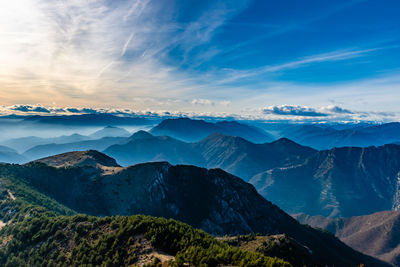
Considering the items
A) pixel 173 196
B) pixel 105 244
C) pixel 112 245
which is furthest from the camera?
pixel 173 196

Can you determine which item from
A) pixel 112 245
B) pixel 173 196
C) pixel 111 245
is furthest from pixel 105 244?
pixel 173 196

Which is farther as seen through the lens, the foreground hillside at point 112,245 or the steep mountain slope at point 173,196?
the steep mountain slope at point 173,196

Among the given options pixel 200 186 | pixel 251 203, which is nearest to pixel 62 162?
pixel 200 186

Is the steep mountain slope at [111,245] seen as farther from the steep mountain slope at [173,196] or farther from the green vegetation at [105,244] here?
the steep mountain slope at [173,196]

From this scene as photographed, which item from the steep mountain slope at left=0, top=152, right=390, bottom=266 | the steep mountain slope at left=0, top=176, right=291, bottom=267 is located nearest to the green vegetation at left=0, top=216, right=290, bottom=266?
the steep mountain slope at left=0, top=176, right=291, bottom=267

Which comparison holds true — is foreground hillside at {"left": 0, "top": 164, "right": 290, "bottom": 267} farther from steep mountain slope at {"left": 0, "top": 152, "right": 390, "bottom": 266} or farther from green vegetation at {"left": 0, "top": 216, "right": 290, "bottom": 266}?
steep mountain slope at {"left": 0, "top": 152, "right": 390, "bottom": 266}

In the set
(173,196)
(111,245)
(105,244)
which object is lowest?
(173,196)

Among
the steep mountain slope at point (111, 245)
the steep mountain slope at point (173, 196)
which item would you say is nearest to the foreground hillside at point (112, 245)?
the steep mountain slope at point (111, 245)

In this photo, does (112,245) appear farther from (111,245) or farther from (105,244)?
(105,244)
